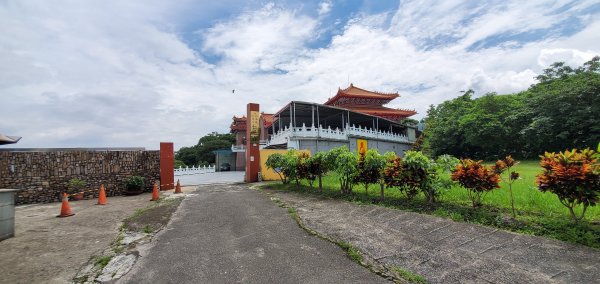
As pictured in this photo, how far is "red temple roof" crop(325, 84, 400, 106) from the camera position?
2948 centimetres

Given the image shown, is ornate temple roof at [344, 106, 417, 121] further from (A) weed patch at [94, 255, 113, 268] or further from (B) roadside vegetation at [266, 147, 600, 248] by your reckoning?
(A) weed patch at [94, 255, 113, 268]

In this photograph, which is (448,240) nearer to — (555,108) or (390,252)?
(390,252)

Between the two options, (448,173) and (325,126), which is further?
(325,126)

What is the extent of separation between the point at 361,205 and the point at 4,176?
12742 millimetres

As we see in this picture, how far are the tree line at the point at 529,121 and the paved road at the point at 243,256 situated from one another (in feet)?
74.0

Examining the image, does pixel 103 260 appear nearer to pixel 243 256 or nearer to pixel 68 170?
pixel 243 256

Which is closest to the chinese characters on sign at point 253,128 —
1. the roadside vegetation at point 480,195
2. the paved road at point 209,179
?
the paved road at point 209,179

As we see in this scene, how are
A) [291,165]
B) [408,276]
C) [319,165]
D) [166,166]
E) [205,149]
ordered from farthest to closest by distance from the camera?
[205,149]
[166,166]
[291,165]
[319,165]
[408,276]

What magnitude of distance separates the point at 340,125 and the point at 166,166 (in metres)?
19.0

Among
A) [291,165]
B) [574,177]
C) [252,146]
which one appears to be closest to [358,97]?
[252,146]

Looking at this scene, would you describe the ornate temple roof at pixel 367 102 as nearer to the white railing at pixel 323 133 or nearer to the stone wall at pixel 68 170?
the white railing at pixel 323 133

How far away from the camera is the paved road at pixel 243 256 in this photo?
3281 millimetres

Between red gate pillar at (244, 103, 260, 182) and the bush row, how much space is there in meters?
5.58

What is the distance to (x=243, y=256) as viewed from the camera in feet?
13.0
